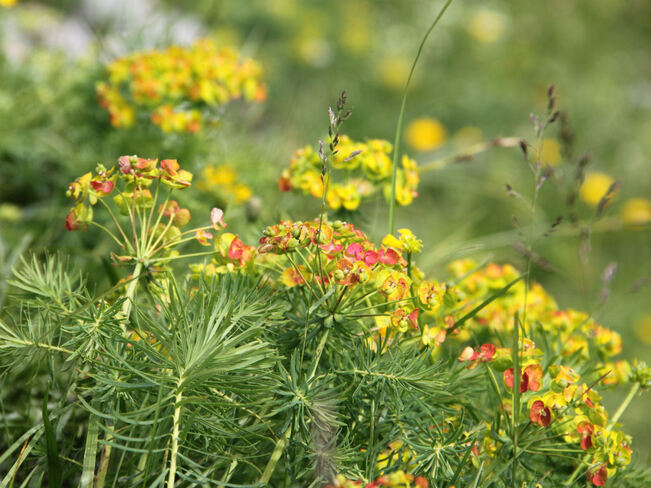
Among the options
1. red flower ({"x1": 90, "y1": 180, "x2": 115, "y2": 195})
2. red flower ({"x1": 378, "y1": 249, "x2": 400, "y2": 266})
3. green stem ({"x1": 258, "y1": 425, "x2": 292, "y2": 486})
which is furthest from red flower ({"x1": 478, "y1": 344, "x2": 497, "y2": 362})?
red flower ({"x1": 90, "y1": 180, "x2": 115, "y2": 195})

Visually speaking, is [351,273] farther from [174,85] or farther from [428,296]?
[174,85]

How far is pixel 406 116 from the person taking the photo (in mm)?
4016

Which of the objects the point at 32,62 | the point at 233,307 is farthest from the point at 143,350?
the point at 32,62

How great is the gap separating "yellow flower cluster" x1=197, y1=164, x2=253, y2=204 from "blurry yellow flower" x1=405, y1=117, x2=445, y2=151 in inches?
82.5

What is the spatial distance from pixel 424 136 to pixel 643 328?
1682 mm

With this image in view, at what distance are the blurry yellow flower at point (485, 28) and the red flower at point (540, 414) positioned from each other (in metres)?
4.24

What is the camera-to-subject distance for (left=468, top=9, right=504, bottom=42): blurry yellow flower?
182 inches

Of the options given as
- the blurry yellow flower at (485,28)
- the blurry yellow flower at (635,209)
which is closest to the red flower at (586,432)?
the blurry yellow flower at (635,209)

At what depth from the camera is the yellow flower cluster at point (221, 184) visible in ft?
6.17

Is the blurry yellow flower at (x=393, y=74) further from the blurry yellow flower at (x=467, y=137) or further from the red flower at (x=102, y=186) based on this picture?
the red flower at (x=102, y=186)

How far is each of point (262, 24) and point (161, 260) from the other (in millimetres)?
3791

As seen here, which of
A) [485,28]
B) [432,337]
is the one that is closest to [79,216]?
[432,337]

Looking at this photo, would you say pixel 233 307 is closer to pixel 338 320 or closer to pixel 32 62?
pixel 338 320

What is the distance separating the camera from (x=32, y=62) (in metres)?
2.50
